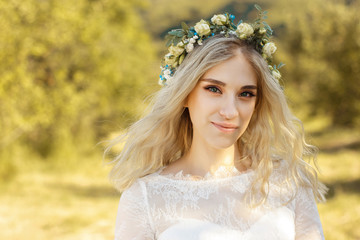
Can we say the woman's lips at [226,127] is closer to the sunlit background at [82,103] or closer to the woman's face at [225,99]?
the woman's face at [225,99]

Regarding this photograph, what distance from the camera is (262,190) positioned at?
8.61 ft

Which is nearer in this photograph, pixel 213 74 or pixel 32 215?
pixel 213 74

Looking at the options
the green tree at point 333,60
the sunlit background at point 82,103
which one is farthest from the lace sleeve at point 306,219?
the green tree at point 333,60

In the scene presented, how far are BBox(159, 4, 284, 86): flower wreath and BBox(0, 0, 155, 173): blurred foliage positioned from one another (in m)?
8.41

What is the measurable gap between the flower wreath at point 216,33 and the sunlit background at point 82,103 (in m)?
4.30

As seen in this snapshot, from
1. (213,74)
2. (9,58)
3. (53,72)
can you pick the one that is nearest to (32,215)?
(9,58)

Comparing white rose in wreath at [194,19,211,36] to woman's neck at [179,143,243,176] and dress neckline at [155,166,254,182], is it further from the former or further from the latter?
dress neckline at [155,166,254,182]

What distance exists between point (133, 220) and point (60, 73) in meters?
11.4

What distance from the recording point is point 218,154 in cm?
278

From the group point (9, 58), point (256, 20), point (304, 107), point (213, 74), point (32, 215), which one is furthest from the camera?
A: point (304, 107)

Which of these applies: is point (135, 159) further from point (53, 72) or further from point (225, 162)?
point (53, 72)

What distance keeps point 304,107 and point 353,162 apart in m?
6.11

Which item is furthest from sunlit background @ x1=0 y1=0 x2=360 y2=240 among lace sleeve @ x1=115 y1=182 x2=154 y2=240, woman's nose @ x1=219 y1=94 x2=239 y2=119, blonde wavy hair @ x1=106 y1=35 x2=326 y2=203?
woman's nose @ x1=219 y1=94 x2=239 y2=119

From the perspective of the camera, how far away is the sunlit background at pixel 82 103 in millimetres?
9453
